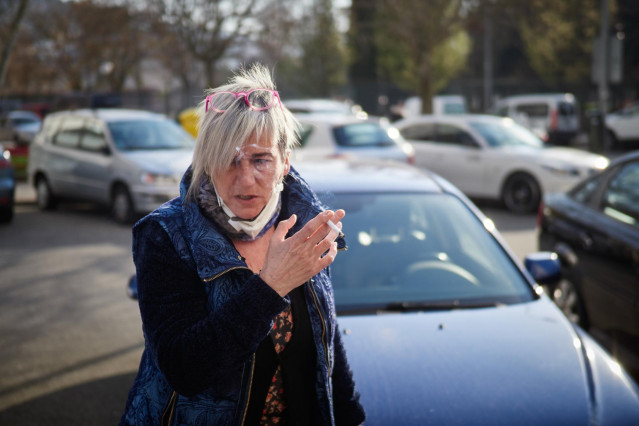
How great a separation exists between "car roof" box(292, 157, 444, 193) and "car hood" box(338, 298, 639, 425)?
3.16 ft

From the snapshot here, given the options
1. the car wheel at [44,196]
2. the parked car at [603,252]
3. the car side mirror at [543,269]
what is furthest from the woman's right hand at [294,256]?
the car wheel at [44,196]

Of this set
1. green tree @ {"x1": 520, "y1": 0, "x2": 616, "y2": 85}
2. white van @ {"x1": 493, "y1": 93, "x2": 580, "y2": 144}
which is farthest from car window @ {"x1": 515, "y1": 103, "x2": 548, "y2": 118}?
green tree @ {"x1": 520, "y1": 0, "x2": 616, "y2": 85}

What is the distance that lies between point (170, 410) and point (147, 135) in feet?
36.9

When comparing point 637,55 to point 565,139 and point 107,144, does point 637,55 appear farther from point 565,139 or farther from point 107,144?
point 107,144

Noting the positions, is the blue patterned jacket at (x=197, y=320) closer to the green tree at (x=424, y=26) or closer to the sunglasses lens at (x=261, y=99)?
the sunglasses lens at (x=261, y=99)

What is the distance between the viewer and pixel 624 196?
5.42 m

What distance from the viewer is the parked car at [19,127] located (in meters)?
20.8

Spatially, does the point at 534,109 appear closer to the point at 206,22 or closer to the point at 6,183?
the point at 206,22

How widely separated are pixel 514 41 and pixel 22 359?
48.0 meters

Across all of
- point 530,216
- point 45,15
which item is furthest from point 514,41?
point 530,216

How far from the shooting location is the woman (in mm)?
1758

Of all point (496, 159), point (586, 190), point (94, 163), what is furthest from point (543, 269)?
point (94, 163)

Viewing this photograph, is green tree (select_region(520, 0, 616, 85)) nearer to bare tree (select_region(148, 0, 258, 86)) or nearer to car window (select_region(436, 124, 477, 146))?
bare tree (select_region(148, 0, 258, 86))

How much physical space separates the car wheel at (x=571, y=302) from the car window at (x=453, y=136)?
311 inches
